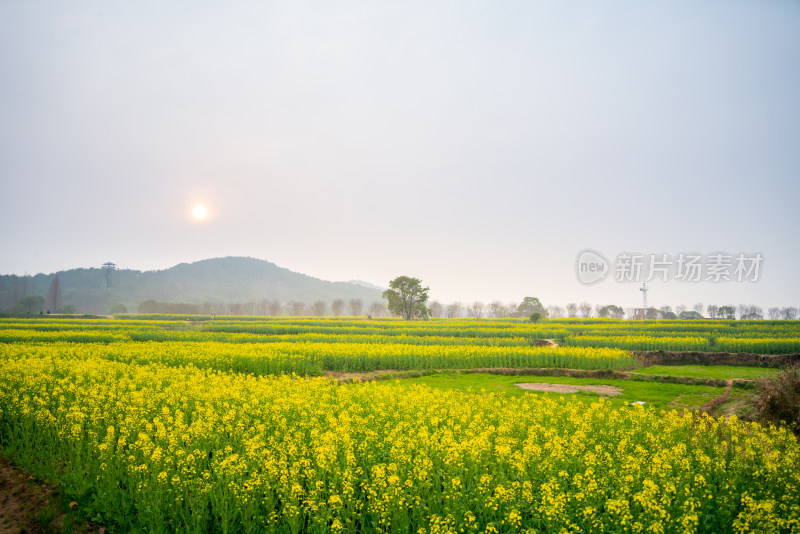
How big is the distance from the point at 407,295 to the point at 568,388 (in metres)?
70.6

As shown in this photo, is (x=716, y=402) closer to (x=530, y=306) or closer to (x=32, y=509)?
(x=32, y=509)

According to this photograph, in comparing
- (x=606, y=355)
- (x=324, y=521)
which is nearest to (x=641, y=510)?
(x=324, y=521)

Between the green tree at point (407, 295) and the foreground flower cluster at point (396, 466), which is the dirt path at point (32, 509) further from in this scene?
the green tree at point (407, 295)

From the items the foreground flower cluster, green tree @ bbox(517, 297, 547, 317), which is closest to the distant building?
green tree @ bbox(517, 297, 547, 317)

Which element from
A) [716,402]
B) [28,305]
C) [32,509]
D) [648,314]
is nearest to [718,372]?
[716,402]

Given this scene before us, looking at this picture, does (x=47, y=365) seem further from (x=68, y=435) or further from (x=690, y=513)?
(x=690, y=513)

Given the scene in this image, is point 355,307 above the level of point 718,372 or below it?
below

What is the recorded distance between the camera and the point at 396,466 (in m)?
6.46

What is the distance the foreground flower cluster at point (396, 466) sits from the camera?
5870mm

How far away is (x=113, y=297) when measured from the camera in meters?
183

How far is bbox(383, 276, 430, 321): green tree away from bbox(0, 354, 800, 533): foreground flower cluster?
77871 millimetres

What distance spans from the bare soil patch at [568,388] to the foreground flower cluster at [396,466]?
785cm

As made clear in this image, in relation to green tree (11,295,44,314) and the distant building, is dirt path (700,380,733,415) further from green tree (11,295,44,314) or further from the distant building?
green tree (11,295,44,314)

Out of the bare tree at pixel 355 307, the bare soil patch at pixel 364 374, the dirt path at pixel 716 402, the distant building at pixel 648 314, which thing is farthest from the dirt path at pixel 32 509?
the bare tree at pixel 355 307
